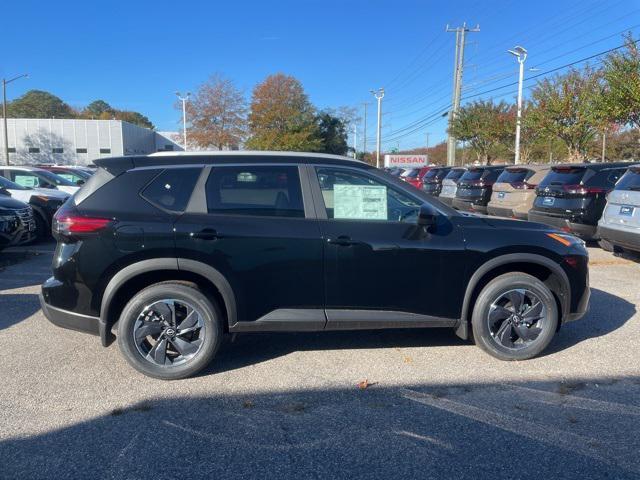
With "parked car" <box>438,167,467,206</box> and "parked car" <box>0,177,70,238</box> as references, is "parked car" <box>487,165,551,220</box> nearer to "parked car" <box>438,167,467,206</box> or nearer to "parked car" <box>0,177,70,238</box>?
"parked car" <box>438,167,467,206</box>

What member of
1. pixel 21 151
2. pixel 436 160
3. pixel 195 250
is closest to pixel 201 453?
pixel 195 250

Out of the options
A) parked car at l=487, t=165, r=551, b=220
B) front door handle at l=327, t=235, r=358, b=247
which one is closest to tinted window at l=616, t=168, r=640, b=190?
parked car at l=487, t=165, r=551, b=220

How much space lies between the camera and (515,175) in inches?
492

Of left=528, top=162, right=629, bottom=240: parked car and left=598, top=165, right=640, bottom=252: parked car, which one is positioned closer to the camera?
left=598, top=165, right=640, bottom=252: parked car

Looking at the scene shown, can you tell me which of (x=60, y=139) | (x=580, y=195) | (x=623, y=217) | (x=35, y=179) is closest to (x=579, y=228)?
(x=580, y=195)

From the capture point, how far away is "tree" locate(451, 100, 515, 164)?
34.5 meters

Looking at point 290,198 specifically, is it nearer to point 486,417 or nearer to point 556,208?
point 486,417

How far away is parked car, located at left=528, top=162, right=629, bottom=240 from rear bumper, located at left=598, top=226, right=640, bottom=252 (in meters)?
1.18

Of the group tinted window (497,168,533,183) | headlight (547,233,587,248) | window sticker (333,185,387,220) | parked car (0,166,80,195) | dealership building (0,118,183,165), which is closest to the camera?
window sticker (333,185,387,220)

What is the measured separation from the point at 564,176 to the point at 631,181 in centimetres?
215

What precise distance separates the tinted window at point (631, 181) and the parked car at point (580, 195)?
4.38 ft

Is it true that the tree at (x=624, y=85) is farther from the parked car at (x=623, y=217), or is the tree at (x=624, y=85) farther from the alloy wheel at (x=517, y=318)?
the alloy wheel at (x=517, y=318)

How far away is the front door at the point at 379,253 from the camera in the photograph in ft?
13.7

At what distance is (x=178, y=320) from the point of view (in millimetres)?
4121
